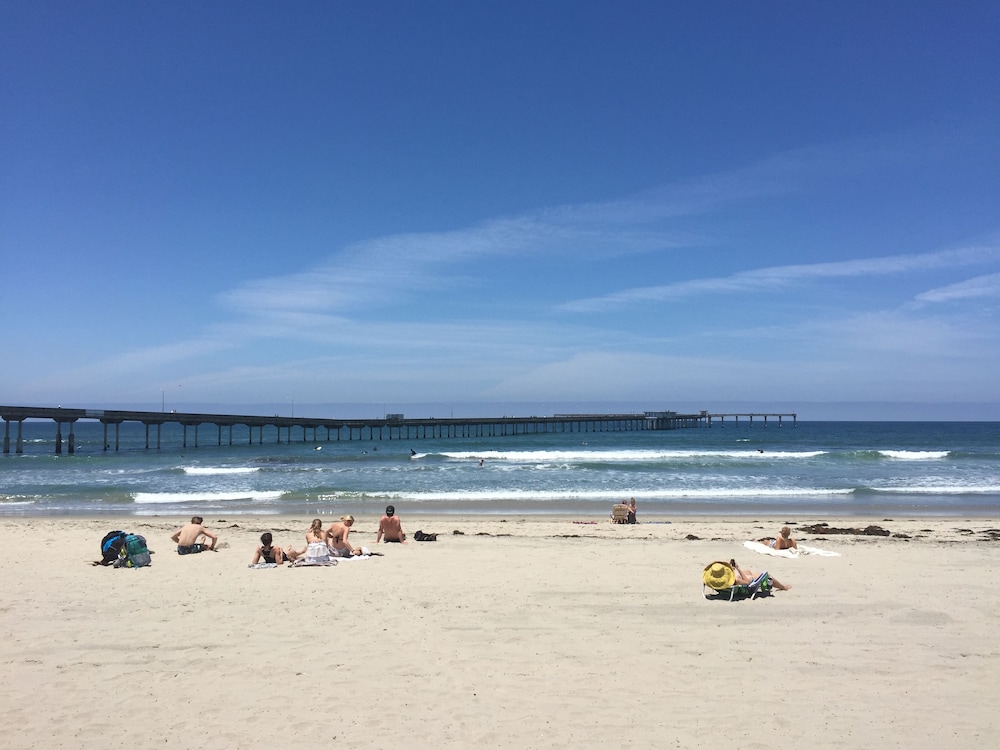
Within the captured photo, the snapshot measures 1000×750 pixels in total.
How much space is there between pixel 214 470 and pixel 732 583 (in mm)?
28849

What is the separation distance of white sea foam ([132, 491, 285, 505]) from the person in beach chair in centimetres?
1652

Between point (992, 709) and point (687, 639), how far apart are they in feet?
7.44

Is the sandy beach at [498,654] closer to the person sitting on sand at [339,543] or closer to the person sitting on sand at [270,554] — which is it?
the person sitting on sand at [270,554]

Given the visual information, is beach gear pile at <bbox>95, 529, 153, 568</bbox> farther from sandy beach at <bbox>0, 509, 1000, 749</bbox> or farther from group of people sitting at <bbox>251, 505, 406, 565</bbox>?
group of people sitting at <bbox>251, 505, 406, 565</bbox>

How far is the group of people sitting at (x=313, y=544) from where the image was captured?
9.48 metres

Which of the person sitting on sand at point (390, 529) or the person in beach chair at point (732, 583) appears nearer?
the person in beach chair at point (732, 583)

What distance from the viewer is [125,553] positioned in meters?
9.44

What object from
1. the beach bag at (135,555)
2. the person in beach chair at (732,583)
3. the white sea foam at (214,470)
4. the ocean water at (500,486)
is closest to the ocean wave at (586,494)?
the ocean water at (500,486)

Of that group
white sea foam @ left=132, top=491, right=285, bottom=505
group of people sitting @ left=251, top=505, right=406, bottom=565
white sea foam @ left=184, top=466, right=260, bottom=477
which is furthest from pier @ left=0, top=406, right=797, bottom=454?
group of people sitting @ left=251, top=505, right=406, bottom=565

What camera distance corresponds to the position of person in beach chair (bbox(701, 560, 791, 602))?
7578mm

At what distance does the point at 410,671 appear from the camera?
546 cm

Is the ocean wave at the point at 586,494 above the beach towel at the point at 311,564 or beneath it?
beneath

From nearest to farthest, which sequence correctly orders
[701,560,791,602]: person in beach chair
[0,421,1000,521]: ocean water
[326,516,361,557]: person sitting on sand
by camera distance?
[701,560,791,602]: person in beach chair < [326,516,361,557]: person sitting on sand < [0,421,1000,521]: ocean water

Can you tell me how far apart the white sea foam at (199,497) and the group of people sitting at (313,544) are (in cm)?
1017
